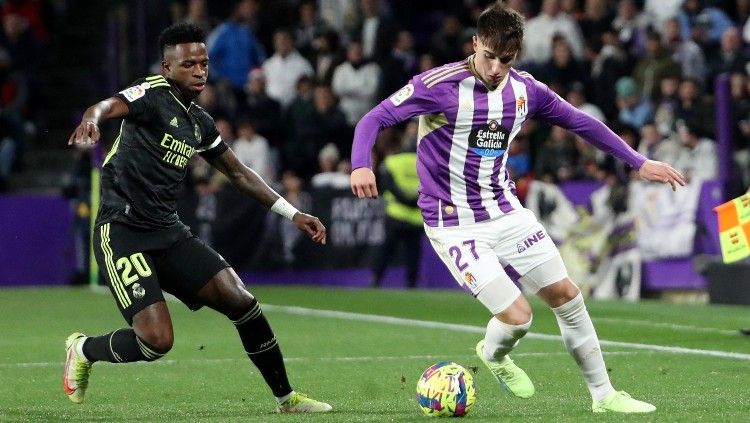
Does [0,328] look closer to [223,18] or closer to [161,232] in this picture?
[161,232]

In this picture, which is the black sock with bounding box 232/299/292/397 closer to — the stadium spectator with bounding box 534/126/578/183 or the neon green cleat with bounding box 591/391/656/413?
the neon green cleat with bounding box 591/391/656/413

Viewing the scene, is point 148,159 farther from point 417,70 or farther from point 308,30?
point 308,30

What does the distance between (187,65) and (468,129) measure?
1.53 meters

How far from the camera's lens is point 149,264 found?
25.8 feet

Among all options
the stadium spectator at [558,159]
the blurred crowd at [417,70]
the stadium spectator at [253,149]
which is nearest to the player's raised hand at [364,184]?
the blurred crowd at [417,70]

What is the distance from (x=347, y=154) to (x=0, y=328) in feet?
26.2

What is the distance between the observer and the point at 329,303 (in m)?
16.9

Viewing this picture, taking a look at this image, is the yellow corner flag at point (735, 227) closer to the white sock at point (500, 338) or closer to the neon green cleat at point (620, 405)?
the white sock at point (500, 338)

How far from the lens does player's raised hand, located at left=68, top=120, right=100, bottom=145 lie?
22.3 ft

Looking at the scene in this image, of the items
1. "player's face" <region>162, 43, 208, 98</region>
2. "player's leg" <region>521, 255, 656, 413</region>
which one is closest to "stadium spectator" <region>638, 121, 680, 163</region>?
"player's leg" <region>521, 255, 656, 413</region>

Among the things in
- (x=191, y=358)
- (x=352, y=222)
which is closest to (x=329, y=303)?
(x=352, y=222)

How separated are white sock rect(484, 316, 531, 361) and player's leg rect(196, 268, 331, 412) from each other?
96cm

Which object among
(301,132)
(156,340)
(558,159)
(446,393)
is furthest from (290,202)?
(446,393)

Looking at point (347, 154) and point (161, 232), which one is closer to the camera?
point (161, 232)
